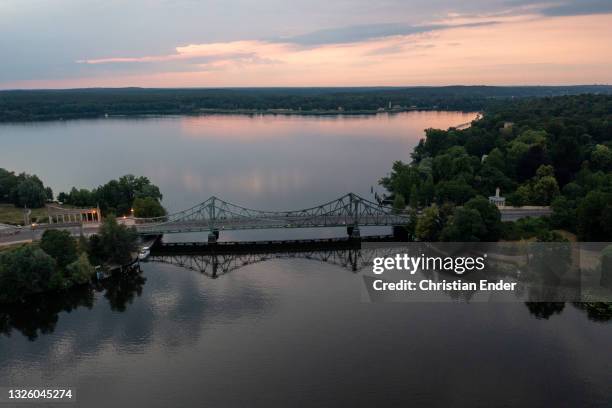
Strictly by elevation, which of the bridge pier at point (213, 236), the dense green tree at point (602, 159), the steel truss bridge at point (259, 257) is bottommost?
the steel truss bridge at point (259, 257)

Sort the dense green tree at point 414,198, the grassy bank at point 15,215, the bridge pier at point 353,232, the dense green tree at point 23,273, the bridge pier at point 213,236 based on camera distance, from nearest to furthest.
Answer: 1. the dense green tree at point 23,273
2. the bridge pier at point 213,236
3. the bridge pier at point 353,232
4. the grassy bank at point 15,215
5. the dense green tree at point 414,198

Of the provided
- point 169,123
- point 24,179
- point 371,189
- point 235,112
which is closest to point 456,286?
point 371,189

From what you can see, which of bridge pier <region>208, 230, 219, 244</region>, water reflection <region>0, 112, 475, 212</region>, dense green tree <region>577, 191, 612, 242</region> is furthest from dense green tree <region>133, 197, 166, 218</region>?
dense green tree <region>577, 191, 612, 242</region>

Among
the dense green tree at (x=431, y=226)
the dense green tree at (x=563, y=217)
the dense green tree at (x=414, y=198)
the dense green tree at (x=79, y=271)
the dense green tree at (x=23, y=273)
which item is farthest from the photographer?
the dense green tree at (x=414, y=198)

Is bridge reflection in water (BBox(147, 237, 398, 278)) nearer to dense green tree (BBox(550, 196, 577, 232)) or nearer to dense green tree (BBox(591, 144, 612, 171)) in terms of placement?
dense green tree (BBox(550, 196, 577, 232))

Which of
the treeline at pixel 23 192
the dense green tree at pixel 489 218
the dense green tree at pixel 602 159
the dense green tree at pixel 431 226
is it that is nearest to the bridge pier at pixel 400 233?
the dense green tree at pixel 431 226

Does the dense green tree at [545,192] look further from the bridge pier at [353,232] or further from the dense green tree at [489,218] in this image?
the bridge pier at [353,232]
